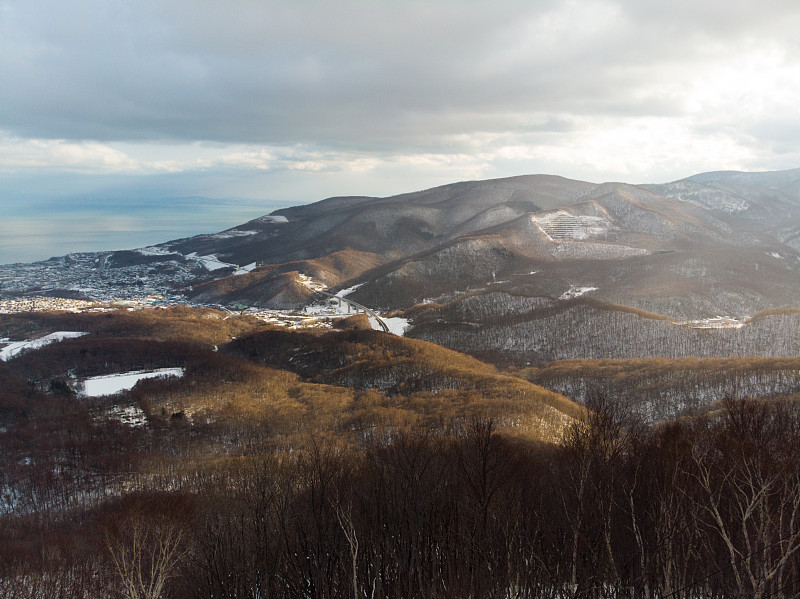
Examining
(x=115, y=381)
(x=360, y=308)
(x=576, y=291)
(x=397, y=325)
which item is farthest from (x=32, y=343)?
(x=576, y=291)

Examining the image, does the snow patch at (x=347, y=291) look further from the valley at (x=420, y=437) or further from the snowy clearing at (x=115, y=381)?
the snowy clearing at (x=115, y=381)

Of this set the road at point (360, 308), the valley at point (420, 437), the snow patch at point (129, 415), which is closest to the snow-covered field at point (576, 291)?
the valley at point (420, 437)

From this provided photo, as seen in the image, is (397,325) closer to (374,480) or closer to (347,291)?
(347,291)

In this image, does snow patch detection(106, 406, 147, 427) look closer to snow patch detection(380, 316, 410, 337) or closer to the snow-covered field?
snow patch detection(380, 316, 410, 337)

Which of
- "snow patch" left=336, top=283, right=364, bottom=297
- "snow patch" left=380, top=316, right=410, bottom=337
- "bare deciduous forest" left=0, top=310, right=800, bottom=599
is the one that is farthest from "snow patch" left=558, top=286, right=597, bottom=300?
"snow patch" left=336, top=283, right=364, bottom=297

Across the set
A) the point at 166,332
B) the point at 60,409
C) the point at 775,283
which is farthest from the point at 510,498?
the point at 775,283
